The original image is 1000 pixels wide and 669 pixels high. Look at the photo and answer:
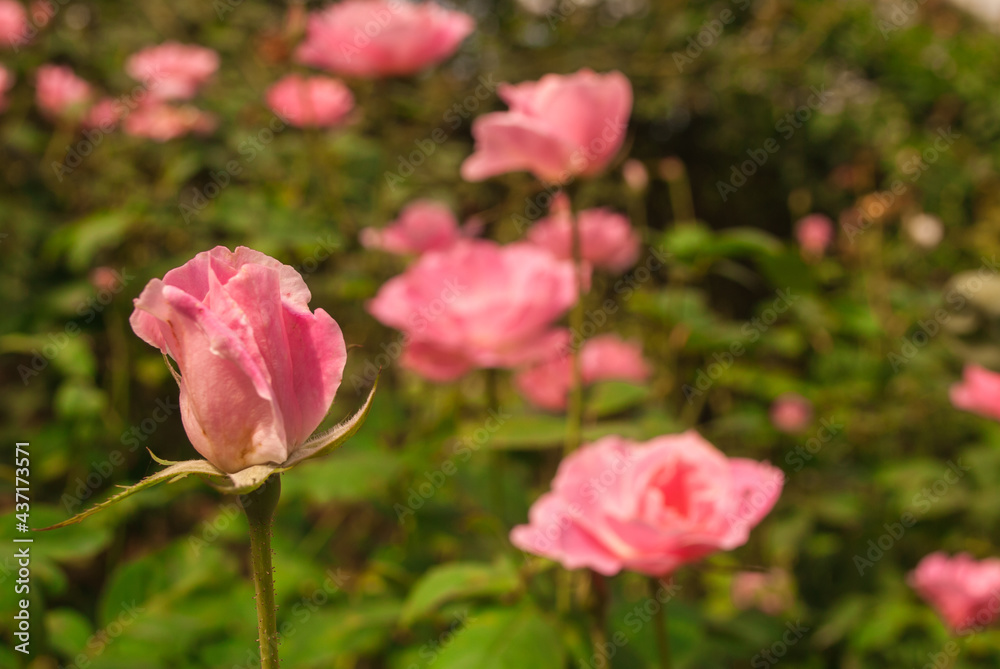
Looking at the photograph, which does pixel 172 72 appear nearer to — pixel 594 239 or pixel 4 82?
pixel 4 82

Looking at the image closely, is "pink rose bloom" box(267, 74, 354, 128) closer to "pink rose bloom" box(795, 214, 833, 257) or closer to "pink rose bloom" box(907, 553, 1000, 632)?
"pink rose bloom" box(907, 553, 1000, 632)

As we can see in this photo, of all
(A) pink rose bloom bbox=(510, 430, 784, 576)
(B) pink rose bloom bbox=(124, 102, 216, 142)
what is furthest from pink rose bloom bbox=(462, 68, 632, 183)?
(B) pink rose bloom bbox=(124, 102, 216, 142)

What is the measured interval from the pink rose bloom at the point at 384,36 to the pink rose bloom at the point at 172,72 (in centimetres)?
47

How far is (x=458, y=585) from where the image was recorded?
807mm

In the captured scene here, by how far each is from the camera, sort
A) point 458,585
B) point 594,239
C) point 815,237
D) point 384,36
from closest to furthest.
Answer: point 458,585 → point 384,36 → point 594,239 → point 815,237

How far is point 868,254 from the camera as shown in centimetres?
229

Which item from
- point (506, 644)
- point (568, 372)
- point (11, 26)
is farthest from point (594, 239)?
point (11, 26)

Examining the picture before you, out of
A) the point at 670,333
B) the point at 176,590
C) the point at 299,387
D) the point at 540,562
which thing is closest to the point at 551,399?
the point at 670,333

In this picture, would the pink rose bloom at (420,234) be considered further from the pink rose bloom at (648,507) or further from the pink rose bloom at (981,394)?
the pink rose bloom at (981,394)

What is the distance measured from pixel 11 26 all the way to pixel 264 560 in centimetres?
207

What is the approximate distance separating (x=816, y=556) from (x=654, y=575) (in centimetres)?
120

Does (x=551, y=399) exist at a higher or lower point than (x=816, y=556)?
higher

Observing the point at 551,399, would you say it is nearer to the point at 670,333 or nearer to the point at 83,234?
the point at 670,333

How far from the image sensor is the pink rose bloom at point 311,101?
158 cm
